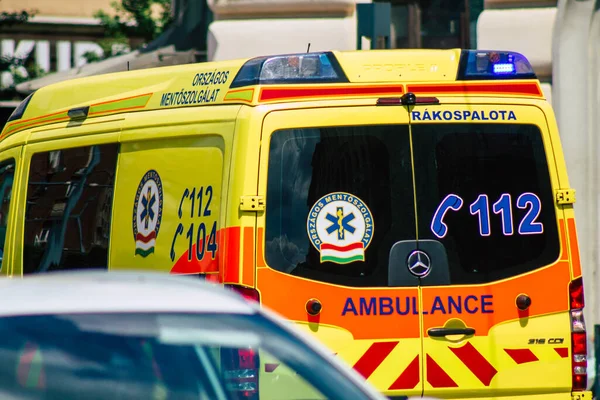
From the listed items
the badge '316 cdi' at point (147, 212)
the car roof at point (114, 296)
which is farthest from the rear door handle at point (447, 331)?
the car roof at point (114, 296)

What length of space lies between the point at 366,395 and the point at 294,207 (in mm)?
2371

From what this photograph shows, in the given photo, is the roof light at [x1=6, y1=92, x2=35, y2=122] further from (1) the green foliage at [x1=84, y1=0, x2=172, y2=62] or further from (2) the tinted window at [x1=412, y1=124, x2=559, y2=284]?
(1) the green foliage at [x1=84, y1=0, x2=172, y2=62]

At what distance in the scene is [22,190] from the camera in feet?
23.9

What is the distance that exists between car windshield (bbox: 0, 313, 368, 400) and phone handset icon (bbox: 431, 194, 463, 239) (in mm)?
Result: 2336

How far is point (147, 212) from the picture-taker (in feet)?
19.4

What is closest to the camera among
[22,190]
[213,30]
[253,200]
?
[253,200]

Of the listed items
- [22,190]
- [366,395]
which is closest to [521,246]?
[366,395]

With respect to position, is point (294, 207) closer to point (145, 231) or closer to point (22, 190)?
point (145, 231)

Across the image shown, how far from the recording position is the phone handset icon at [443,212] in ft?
18.0

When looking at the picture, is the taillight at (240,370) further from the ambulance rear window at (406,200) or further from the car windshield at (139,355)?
the ambulance rear window at (406,200)

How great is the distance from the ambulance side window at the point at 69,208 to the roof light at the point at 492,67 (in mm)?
1958

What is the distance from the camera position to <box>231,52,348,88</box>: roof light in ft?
18.2

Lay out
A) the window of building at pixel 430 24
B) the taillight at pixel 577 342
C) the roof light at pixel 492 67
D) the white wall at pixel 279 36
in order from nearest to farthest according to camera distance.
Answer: the taillight at pixel 577 342, the roof light at pixel 492 67, the white wall at pixel 279 36, the window of building at pixel 430 24

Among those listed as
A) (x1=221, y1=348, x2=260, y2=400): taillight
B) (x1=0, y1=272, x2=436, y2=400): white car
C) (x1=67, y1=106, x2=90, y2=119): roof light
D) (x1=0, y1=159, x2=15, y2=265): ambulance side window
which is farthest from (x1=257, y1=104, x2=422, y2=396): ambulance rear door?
(x1=0, y1=159, x2=15, y2=265): ambulance side window
